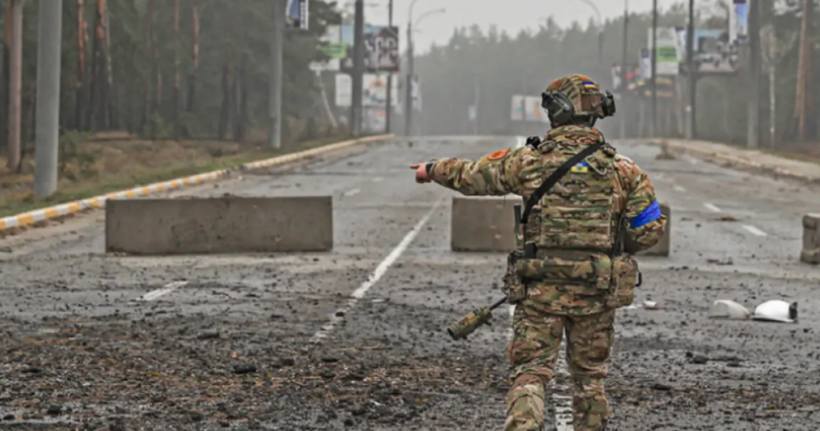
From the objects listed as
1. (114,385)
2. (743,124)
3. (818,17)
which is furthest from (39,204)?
(743,124)

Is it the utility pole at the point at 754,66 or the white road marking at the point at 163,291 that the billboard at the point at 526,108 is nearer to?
the utility pole at the point at 754,66

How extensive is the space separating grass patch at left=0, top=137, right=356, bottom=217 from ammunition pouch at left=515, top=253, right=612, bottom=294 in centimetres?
1790

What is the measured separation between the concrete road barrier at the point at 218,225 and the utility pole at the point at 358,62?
49561 millimetres

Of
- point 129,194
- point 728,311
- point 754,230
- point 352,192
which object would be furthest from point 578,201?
point 352,192

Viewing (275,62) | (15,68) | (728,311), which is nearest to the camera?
(728,311)

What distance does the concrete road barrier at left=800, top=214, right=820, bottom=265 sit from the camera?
58.2 ft

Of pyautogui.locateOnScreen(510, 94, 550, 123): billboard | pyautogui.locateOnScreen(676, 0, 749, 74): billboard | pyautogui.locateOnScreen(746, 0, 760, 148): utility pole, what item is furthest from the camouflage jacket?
pyautogui.locateOnScreen(510, 94, 550, 123): billboard

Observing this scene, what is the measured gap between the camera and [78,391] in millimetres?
Answer: 8211

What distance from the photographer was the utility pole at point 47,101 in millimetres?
26297

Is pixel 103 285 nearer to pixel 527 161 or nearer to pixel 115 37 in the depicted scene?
pixel 527 161

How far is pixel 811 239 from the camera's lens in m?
18.0

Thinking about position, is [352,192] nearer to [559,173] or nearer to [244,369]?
[244,369]

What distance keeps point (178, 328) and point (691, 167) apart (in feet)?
120

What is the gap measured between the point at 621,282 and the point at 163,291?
858 centimetres
